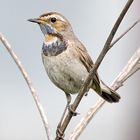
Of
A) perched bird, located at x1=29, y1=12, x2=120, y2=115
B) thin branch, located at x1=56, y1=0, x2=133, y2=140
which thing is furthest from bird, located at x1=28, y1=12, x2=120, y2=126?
thin branch, located at x1=56, y1=0, x2=133, y2=140

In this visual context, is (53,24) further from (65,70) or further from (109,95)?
(109,95)

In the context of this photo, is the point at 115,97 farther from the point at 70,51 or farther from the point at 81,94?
the point at 81,94

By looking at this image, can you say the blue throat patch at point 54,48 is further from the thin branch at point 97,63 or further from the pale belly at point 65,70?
the thin branch at point 97,63

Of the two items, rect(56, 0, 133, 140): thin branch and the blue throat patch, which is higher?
rect(56, 0, 133, 140): thin branch

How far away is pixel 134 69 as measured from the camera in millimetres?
3939

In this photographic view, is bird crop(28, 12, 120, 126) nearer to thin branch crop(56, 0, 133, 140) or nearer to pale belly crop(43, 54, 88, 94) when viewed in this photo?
pale belly crop(43, 54, 88, 94)

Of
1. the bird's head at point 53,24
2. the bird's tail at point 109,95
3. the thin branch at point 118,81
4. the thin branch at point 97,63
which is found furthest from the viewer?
the bird's head at point 53,24

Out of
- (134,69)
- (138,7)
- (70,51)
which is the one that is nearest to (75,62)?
(70,51)

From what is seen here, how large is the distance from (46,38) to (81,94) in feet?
3.41

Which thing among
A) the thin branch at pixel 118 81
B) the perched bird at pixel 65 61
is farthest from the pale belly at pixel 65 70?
the thin branch at pixel 118 81

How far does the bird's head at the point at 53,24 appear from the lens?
4621mm

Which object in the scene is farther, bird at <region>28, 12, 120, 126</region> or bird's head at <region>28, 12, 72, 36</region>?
bird's head at <region>28, 12, 72, 36</region>

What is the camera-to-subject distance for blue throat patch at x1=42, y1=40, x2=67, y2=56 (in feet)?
14.9

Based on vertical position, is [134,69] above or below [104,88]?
above
